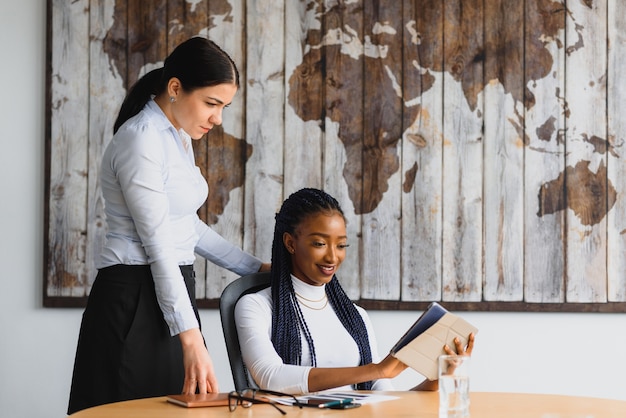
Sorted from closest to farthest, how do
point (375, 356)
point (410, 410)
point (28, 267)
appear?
point (410, 410)
point (375, 356)
point (28, 267)

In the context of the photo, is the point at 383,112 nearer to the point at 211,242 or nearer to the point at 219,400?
the point at 211,242

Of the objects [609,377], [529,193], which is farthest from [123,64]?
[609,377]

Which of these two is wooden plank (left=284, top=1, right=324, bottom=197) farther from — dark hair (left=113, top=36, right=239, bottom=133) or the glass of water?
the glass of water

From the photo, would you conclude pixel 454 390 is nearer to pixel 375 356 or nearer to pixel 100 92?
pixel 375 356

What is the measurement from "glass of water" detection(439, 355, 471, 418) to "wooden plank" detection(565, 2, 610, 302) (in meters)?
1.44

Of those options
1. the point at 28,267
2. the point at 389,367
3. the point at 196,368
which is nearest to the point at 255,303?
the point at 196,368

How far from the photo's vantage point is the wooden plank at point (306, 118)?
275 centimetres

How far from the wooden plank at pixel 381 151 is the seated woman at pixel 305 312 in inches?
25.0

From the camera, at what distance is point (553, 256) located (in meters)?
2.70

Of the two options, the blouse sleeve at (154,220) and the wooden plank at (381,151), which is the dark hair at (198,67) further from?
the wooden plank at (381,151)

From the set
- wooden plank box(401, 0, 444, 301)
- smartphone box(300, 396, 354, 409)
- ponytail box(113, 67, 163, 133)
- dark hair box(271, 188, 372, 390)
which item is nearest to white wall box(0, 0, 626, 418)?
wooden plank box(401, 0, 444, 301)

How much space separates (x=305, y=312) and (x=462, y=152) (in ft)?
3.29

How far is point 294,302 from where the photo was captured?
1.98 metres

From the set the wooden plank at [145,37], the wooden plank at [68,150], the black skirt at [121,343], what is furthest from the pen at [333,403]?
the wooden plank at [145,37]
